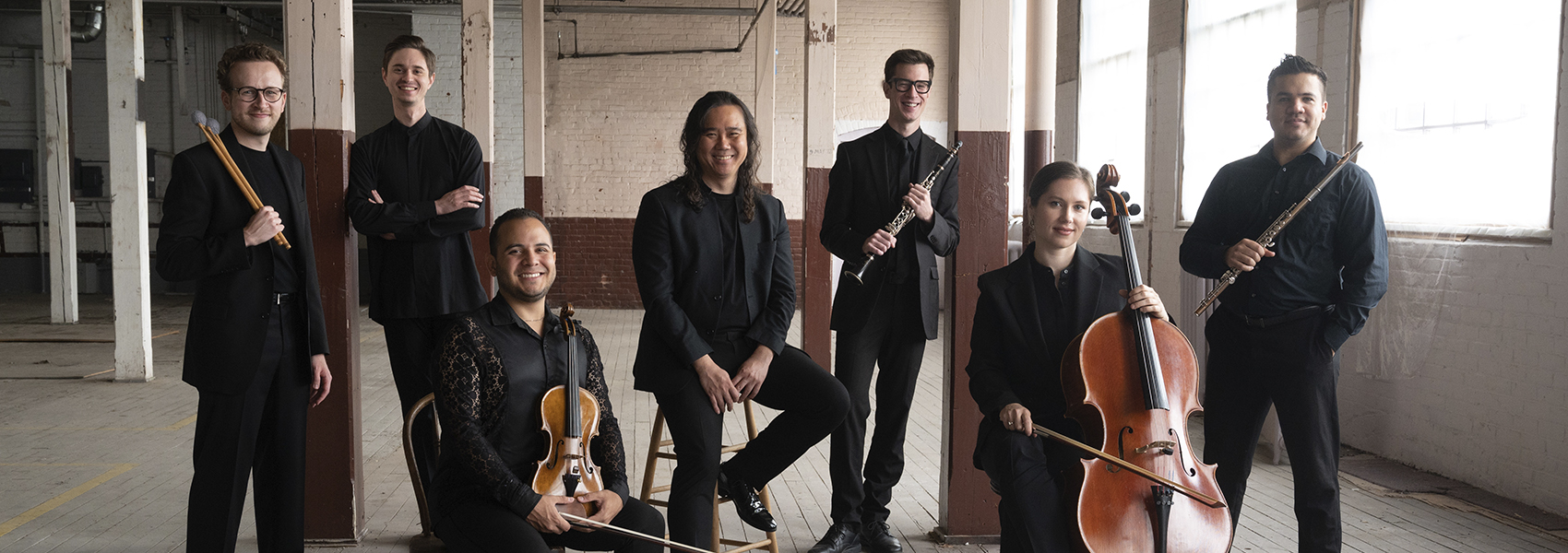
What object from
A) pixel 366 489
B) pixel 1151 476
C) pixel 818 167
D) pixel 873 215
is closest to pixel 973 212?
pixel 873 215

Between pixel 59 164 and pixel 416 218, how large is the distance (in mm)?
8213

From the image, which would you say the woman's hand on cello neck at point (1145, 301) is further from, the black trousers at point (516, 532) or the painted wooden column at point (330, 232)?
the painted wooden column at point (330, 232)

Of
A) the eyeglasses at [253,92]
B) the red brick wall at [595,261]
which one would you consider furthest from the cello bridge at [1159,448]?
the red brick wall at [595,261]

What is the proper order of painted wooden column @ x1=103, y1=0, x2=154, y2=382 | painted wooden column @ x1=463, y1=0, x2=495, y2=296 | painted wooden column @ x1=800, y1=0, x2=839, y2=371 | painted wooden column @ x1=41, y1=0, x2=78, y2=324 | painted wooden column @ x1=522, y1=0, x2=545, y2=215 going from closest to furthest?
painted wooden column @ x1=463, y1=0, x2=495, y2=296 < painted wooden column @ x1=800, y1=0, x2=839, y2=371 < painted wooden column @ x1=103, y1=0, x2=154, y2=382 < painted wooden column @ x1=522, y1=0, x2=545, y2=215 < painted wooden column @ x1=41, y1=0, x2=78, y2=324

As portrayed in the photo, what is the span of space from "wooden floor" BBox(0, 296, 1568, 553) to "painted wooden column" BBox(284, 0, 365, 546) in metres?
0.21

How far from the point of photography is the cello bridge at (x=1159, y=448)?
6.93 feet

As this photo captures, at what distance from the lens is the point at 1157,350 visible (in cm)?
224

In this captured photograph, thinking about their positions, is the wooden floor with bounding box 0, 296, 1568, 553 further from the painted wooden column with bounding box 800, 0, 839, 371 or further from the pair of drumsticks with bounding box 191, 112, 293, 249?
the pair of drumsticks with bounding box 191, 112, 293, 249

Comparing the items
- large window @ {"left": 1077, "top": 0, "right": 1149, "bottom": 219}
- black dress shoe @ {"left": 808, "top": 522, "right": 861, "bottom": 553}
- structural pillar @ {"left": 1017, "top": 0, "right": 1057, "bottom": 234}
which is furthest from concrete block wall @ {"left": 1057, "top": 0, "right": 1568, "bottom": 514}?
black dress shoe @ {"left": 808, "top": 522, "right": 861, "bottom": 553}

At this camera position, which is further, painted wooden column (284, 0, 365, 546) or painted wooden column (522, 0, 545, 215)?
painted wooden column (522, 0, 545, 215)

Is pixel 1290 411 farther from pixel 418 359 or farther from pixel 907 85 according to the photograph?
pixel 418 359

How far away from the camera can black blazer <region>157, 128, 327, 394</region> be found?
7.73 ft

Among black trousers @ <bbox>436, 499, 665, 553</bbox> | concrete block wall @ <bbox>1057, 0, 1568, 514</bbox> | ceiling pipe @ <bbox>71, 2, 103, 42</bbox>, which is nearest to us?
black trousers @ <bbox>436, 499, 665, 553</bbox>

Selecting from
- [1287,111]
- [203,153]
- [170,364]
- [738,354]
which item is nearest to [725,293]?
[738,354]
